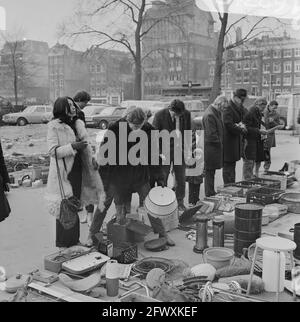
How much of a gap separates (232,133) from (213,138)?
1.79 feet

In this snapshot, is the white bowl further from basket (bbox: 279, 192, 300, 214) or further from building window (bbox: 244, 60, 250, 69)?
building window (bbox: 244, 60, 250, 69)

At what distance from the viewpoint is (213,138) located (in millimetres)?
5199

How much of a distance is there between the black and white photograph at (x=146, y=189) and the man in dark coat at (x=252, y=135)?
0.02 meters

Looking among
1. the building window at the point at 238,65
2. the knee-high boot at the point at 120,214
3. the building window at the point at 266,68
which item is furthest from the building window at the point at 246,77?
the knee-high boot at the point at 120,214

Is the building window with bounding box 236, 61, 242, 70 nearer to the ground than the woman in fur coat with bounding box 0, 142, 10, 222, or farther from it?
farther from it

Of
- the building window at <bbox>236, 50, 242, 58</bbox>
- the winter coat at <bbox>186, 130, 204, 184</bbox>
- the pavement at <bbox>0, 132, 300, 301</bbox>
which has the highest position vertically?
the building window at <bbox>236, 50, 242, 58</bbox>

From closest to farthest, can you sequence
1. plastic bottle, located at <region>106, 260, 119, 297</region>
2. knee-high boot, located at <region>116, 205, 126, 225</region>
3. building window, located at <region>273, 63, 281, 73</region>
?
plastic bottle, located at <region>106, 260, 119, 297</region>
knee-high boot, located at <region>116, 205, 126, 225</region>
building window, located at <region>273, 63, 281, 73</region>

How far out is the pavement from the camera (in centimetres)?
353

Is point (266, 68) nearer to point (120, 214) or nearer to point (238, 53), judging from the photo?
point (238, 53)

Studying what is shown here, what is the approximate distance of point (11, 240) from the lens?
405 cm

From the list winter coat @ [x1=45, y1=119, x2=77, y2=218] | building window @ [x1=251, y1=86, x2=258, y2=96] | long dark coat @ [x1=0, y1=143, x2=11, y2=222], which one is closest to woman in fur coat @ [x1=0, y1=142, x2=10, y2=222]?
long dark coat @ [x1=0, y1=143, x2=11, y2=222]

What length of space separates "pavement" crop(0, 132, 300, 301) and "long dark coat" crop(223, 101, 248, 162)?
133 cm
